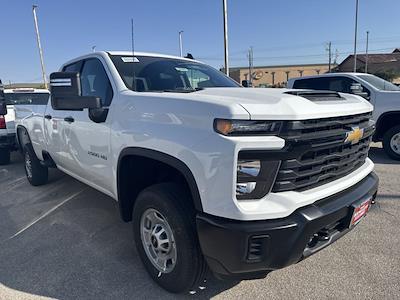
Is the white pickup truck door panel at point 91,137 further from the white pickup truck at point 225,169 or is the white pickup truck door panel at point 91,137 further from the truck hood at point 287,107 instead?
the truck hood at point 287,107

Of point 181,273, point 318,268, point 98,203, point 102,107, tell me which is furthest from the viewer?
point 98,203

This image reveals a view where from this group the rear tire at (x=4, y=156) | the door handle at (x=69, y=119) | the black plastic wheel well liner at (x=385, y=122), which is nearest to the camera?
the door handle at (x=69, y=119)

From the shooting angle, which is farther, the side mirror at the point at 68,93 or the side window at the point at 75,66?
the side window at the point at 75,66

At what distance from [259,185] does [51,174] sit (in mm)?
5560

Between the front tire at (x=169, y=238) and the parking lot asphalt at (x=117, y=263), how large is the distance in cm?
17

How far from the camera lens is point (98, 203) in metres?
4.71

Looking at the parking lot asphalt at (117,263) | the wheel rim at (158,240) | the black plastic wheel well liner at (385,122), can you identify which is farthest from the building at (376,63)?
the wheel rim at (158,240)

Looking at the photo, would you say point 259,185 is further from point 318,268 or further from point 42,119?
point 42,119

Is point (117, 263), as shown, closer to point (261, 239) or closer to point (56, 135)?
point (261, 239)

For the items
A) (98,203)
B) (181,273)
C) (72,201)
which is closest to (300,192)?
(181,273)

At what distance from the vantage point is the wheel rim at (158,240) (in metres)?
2.51

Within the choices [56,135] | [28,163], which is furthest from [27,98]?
[56,135]

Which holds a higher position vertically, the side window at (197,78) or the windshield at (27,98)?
the side window at (197,78)

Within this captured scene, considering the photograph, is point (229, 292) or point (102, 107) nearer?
point (229, 292)
